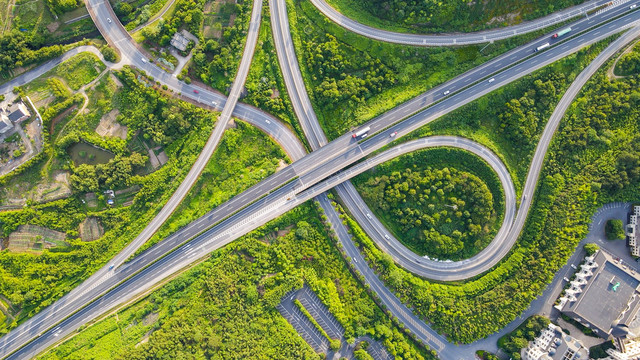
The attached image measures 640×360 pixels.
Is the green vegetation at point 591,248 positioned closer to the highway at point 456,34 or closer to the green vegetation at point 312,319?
the highway at point 456,34

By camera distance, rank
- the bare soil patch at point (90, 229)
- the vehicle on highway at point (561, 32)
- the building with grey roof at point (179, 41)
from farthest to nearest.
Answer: the building with grey roof at point (179, 41) < the bare soil patch at point (90, 229) < the vehicle on highway at point (561, 32)

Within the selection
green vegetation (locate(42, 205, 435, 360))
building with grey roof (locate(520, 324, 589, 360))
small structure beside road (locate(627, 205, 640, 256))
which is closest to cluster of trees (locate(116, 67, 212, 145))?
green vegetation (locate(42, 205, 435, 360))

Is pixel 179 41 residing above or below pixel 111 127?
above

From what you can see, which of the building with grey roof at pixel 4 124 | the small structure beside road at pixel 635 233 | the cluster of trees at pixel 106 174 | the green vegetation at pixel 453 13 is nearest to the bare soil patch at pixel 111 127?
the cluster of trees at pixel 106 174

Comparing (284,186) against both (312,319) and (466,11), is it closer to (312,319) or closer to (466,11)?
(312,319)

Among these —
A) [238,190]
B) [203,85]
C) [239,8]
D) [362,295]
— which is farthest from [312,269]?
[239,8]

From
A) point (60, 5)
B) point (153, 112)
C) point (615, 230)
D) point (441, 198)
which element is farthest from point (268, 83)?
point (615, 230)
